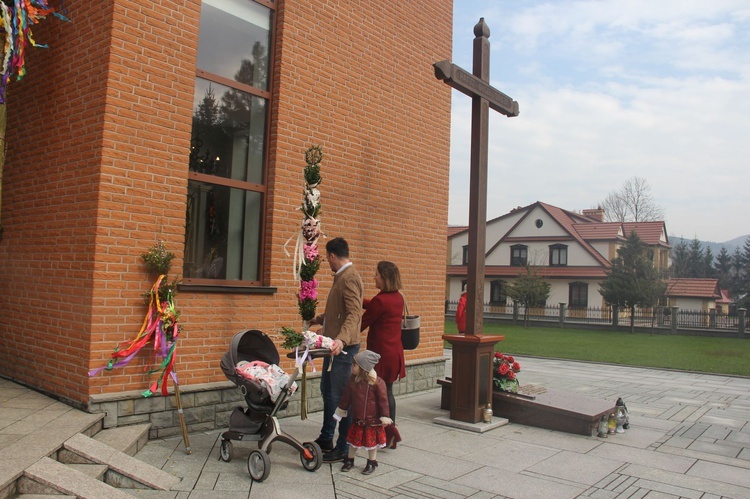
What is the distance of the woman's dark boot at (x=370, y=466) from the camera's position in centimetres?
522

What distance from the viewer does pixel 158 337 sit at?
572 cm

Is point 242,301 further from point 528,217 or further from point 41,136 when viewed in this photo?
point 528,217

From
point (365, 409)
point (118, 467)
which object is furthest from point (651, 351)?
point (118, 467)

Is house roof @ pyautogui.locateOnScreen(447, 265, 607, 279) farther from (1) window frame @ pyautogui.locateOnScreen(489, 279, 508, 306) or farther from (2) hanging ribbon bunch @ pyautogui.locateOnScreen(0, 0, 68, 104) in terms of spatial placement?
(2) hanging ribbon bunch @ pyautogui.locateOnScreen(0, 0, 68, 104)

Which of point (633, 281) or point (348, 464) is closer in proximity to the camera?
point (348, 464)

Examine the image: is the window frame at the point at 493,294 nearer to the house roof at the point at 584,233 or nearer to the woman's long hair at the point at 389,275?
the house roof at the point at 584,233

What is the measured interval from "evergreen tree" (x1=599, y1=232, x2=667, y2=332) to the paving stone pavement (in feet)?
81.8

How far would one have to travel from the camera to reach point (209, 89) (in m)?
6.82

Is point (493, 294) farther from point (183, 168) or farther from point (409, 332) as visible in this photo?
point (183, 168)

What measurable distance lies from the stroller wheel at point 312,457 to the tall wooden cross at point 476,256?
2480 millimetres

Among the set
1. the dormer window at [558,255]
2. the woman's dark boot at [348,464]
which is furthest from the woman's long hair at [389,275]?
the dormer window at [558,255]

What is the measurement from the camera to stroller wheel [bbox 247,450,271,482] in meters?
4.83

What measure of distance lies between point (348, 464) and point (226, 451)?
1081 millimetres

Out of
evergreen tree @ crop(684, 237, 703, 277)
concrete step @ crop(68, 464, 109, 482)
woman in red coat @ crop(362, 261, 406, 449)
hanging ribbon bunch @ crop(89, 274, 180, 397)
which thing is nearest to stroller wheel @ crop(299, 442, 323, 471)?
woman in red coat @ crop(362, 261, 406, 449)
